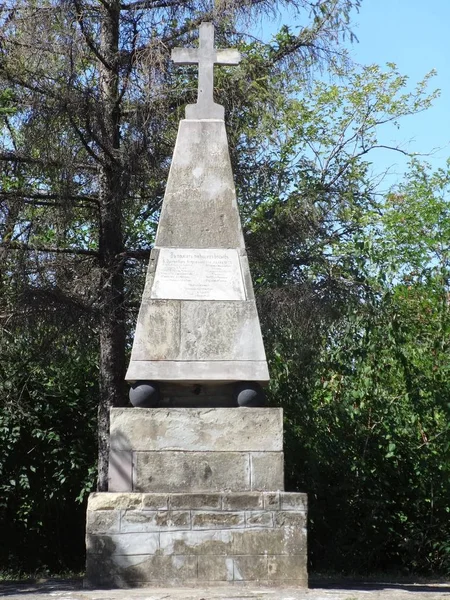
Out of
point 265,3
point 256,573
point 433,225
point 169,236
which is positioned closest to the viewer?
point 256,573

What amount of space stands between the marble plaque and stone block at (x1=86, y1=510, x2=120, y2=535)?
1741mm

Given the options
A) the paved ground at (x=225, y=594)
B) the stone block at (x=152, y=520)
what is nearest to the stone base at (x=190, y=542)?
the stone block at (x=152, y=520)

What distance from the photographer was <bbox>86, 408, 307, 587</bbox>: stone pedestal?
723cm

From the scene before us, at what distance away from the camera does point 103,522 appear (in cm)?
729

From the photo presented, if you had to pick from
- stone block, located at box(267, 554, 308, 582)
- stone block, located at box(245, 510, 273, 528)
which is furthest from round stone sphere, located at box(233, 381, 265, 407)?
stone block, located at box(267, 554, 308, 582)

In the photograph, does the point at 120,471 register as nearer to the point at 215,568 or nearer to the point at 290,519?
the point at 215,568

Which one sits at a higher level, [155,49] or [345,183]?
[155,49]

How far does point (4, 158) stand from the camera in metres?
9.82

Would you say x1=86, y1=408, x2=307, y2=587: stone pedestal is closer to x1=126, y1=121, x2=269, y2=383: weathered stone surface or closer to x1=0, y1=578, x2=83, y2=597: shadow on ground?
x1=126, y1=121, x2=269, y2=383: weathered stone surface

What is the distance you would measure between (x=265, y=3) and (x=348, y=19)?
0.90 metres

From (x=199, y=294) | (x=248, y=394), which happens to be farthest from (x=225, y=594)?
(x=199, y=294)

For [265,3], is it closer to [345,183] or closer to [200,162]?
[345,183]

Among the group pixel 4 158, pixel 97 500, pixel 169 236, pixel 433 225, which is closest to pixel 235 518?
pixel 97 500

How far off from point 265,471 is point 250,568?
74 centimetres
